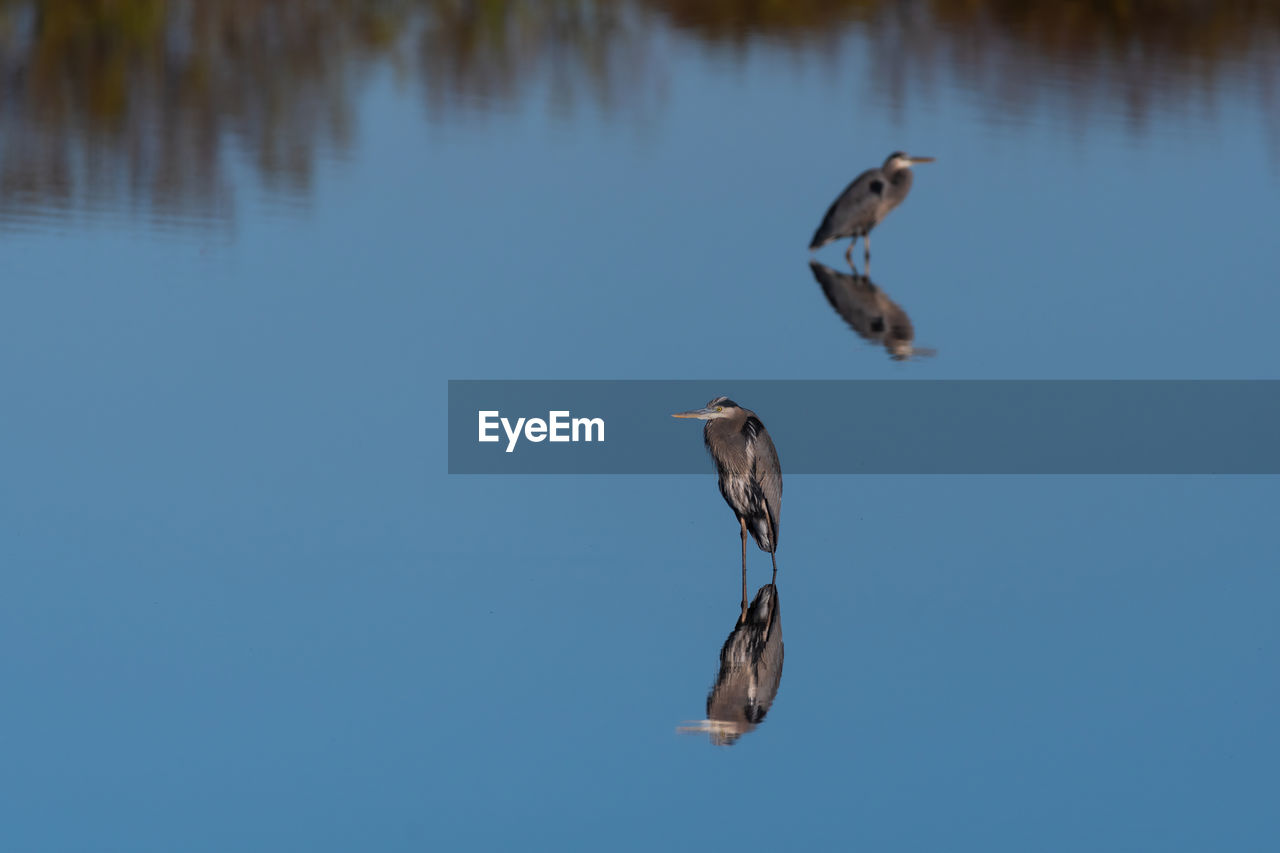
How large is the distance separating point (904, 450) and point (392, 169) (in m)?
7.19

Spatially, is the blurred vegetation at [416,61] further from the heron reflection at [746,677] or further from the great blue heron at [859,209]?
the heron reflection at [746,677]

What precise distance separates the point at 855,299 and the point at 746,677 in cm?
598

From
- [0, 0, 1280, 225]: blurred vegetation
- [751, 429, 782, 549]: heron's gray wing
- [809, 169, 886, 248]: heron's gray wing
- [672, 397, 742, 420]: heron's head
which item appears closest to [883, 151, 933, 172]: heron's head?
[809, 169, 886, 248]: heron's gray wing

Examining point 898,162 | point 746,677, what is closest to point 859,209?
point 898,162

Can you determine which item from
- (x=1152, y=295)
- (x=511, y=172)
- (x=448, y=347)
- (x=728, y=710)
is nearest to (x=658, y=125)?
(x=511, y=172)

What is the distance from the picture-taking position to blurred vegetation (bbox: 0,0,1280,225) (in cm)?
1559

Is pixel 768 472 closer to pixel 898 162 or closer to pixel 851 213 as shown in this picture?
Answer: pixel 851 213

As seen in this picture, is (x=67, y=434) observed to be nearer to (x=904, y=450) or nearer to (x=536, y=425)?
(x=536, y=425)

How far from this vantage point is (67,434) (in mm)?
8336

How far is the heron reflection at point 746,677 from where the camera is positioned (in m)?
6.00

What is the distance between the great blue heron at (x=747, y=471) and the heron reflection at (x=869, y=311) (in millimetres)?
2798

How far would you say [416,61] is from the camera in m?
19.7

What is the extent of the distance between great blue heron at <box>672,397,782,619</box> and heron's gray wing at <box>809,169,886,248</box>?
530 centimetres
